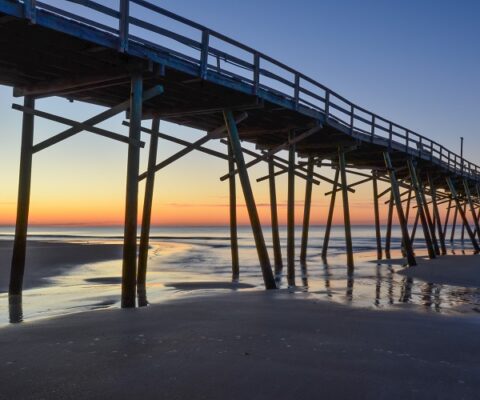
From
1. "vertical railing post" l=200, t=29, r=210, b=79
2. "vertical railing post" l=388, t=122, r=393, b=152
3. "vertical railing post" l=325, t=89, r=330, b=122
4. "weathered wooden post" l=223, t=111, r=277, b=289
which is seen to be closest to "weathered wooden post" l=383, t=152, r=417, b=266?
"vertical railing post" l=388, t=122, r=393, b=152

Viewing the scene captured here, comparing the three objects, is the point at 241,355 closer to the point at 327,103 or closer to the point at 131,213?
the point at 131,213

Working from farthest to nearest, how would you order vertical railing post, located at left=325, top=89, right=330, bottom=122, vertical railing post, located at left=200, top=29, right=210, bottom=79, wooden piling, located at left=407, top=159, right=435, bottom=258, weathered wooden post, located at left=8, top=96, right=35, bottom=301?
wooden piling, located at left=407, top=159, right=435, bottom=258
vertical railing post, located at left=325, top=89, right=330, bottom=122
weathered wooden post, located at left=8, top=96, right=35, bottom=301
vertical railing post, located at left=200, top=29, right=210, bottom=79

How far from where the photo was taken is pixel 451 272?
1500 cm

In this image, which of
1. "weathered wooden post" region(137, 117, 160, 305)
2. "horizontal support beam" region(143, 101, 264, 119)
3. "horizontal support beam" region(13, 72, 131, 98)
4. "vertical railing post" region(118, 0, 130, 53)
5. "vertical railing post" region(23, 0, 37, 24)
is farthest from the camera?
"weathered wooden post" region(137, 117, 160, 305)

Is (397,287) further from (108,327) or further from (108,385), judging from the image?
(108,385)

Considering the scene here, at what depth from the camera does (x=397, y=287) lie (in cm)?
1187

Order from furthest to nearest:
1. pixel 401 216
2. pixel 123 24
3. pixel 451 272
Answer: pixel 401 216
pixel 451 272
pixel 123 24

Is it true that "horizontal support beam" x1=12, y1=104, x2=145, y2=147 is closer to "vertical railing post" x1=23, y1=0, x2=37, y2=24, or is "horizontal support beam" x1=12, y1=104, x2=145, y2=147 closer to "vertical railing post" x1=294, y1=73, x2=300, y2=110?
"vertical railing post" x1=23, y1=0, x2=37, y2=24

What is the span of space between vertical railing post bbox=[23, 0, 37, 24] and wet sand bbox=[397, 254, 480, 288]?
35.7 feet

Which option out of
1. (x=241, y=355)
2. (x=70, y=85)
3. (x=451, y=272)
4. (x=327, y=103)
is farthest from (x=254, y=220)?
(x=451, y=272)

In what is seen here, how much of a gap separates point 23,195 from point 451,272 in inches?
465

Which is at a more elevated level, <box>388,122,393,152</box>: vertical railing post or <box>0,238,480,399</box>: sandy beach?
<box>388,122,393,152</box>: vertical railing post

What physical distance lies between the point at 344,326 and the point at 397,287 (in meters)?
6.79

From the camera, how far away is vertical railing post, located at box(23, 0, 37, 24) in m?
6.47
